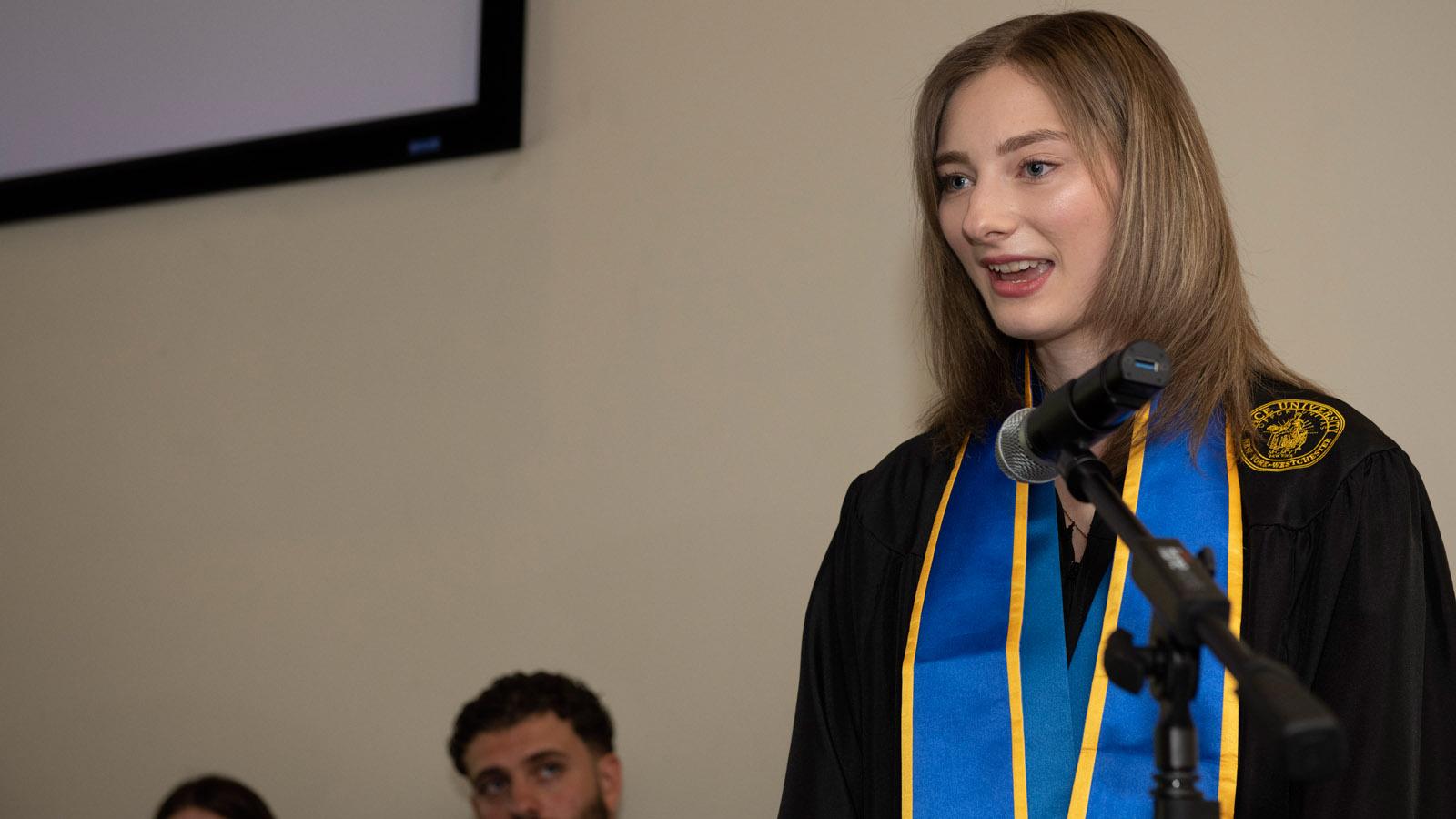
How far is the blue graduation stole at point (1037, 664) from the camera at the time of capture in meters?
1.75

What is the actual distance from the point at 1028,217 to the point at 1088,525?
38 centimetres

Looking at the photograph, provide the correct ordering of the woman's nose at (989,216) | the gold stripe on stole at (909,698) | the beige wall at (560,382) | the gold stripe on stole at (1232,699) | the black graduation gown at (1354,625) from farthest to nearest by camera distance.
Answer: the beige wall at (560,382), the gold stripe on stole at (909,698), the woman's nose at (989,216), the gold stripe on stole at (1232,699), the black graduation gown at (1354,625)

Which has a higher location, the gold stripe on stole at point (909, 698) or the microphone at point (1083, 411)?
the microphone at point (1083, 411)

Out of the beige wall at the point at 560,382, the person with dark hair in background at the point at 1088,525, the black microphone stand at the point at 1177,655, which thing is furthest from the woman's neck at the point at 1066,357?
the beige wall at the point at 560,382

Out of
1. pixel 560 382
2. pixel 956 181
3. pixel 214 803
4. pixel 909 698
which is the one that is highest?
pixel 956 181

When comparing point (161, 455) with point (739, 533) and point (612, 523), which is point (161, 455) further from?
point (739, 533)

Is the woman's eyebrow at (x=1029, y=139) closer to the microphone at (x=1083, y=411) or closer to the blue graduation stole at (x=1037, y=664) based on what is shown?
the blue graduation stole at (x=1037, y=664)

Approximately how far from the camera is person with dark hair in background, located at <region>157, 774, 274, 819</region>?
121 inches

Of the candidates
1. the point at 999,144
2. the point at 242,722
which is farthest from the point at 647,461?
the point at 999,144

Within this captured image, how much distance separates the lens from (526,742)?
305 centimetres

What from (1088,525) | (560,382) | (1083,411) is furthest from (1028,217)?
(560,382)

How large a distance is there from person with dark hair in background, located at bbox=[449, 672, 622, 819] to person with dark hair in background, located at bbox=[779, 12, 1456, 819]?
1.05 m

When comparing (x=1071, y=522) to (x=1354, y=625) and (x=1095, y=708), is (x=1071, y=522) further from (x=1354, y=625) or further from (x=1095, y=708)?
(x=1354, y=625)

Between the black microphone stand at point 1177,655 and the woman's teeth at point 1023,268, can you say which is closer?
the black microphone stand at point 1177,655
